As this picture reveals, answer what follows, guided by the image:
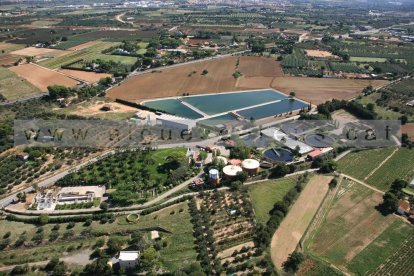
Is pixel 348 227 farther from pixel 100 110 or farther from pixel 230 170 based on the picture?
pixel 100 110

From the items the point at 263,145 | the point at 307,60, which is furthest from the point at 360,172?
the point at 307,60

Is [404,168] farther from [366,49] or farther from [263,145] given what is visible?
[366,49]

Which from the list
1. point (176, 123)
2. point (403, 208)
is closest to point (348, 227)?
point (403, 208)

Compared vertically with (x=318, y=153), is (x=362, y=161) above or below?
below

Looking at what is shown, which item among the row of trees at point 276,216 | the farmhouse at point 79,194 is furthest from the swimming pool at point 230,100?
the farmhouse at point 79,194

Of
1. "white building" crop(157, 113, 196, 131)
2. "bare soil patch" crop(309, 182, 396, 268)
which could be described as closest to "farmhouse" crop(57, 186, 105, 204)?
"white building" crop(157, 113, 196, 131)

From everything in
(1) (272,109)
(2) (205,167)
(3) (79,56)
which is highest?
(3) (79,56)

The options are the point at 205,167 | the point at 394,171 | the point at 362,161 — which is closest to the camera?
the point at 205,167
